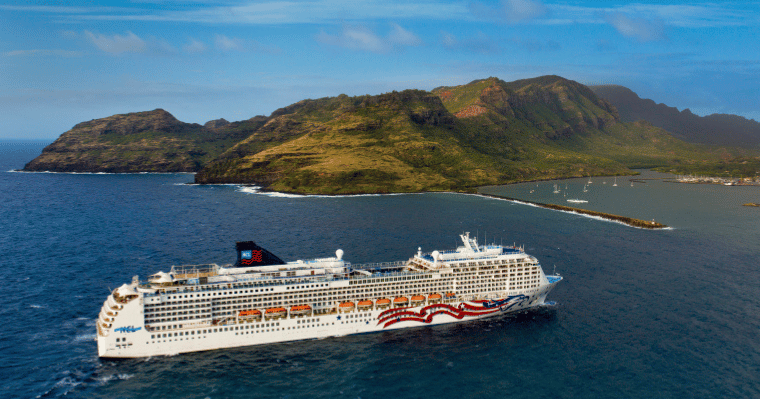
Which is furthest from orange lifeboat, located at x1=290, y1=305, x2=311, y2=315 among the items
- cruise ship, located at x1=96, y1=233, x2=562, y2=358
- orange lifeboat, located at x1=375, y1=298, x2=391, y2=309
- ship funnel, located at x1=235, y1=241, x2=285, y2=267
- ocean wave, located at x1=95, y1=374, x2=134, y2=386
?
ocean wave, located at x1=95, y1=374, x2=134, y2=386

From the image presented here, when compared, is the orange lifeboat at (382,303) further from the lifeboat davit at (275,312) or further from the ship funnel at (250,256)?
the ship funnel at (250,256)

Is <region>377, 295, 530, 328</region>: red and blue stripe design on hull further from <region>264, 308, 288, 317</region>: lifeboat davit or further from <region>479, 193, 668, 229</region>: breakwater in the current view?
<region>479, 193, 668, 229</region>: breakwater

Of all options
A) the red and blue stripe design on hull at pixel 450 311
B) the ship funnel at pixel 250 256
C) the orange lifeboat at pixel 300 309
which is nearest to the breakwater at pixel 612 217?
the red and blue stripe design on hull at pixel 450 311

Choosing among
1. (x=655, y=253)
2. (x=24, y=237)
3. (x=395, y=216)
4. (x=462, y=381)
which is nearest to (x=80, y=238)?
(x=24, y=237)

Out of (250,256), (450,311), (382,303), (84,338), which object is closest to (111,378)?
(84,338)

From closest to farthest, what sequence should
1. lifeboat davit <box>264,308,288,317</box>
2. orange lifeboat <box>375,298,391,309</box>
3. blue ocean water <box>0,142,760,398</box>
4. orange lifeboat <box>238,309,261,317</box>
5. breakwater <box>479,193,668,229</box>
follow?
blue ocean water <box>0,142,760,398</box> < orange lifeboat <box>238,309,261,317</box> < lifeboat davit <box>264,308,288,317</box> < orange lifeboat <box>375,298,391,309</box> < breakwater <box>479,193,668,229</box>

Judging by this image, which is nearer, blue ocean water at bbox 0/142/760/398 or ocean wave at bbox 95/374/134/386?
ocean wave at bbox 95/374/134/386
